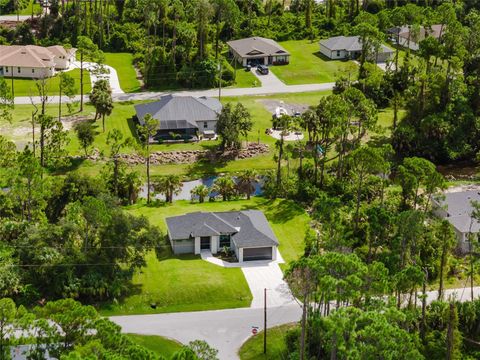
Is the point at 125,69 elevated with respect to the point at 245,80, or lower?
elevated

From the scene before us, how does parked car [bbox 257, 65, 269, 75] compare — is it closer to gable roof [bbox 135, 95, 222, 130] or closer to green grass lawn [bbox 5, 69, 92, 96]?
gable roof [bbox 135, 95, 222, 130]

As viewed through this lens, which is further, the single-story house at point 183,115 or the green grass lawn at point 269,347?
the single-story house at point 183,115

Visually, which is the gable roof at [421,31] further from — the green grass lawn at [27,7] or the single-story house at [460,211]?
the green grass lawn at [27,7]

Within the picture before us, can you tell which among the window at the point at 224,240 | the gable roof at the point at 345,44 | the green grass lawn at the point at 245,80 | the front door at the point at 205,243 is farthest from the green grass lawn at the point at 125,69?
the front door at the point at 205,243

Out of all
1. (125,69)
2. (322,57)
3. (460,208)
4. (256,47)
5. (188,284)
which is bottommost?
(188,284)

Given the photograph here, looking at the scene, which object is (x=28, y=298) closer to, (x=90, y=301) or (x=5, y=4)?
(x=90, y=301)

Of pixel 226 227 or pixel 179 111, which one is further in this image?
pixel 179 111

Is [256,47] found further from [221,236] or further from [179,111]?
[221,236]

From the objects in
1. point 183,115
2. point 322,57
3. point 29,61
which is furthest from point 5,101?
point 322,57
